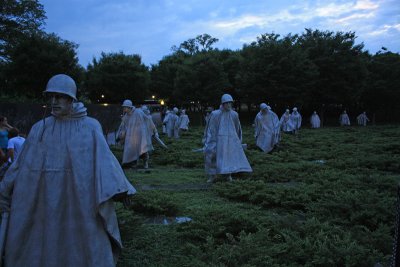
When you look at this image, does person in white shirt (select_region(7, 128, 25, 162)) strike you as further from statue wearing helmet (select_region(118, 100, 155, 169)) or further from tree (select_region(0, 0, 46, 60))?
tree (select_region(0, 0, 46, 60))

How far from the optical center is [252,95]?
46.0 meters

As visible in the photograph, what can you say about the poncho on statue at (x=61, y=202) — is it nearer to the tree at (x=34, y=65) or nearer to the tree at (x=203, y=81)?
the tree at (x=34, y=65)

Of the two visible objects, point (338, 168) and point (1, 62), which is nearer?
point (338, 168)

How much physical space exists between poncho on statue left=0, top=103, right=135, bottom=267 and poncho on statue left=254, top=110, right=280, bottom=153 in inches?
538

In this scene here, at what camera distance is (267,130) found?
17.1m

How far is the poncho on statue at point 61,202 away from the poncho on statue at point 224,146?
678 cm

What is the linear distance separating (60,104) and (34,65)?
30.9 metres

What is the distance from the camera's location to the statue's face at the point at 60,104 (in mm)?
3842

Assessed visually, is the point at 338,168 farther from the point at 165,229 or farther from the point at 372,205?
the point at 165,229

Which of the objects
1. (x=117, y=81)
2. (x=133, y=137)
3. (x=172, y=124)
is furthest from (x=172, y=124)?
(x=117, y=81)

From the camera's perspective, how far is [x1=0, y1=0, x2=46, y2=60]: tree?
136 feet

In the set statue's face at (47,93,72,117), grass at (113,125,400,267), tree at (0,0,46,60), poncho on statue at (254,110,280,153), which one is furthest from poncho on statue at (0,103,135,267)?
tree at (0,0,46,60)

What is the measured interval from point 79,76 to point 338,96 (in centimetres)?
2706

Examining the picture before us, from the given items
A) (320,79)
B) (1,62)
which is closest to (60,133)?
(1,62)
